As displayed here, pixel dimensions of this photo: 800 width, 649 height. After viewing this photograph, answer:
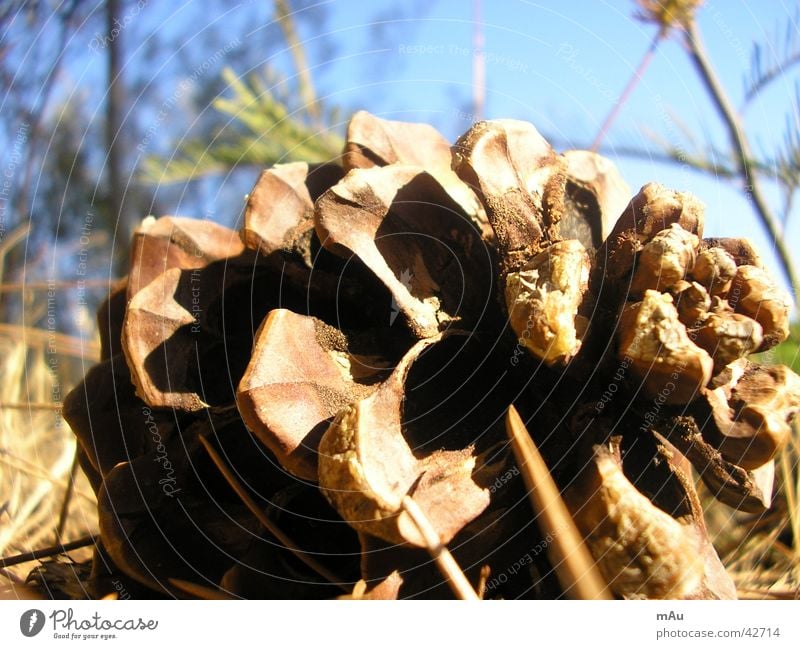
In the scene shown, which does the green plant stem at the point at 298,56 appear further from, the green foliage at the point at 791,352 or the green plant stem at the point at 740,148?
the green foliage at the point at 791,352

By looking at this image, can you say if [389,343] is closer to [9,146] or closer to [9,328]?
[9,146]

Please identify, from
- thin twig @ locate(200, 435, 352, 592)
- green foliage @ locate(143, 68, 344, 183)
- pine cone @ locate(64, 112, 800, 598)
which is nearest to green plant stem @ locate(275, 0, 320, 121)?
green foliage @ locate(143, 68, 344, 183)

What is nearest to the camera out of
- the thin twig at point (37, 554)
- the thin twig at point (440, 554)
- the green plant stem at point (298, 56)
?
the thin twig at point (440, 554)

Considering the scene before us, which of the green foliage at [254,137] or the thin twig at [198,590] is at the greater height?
the green foliage at [254,137]

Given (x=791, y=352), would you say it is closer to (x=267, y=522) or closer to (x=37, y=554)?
(x=267, y=522)

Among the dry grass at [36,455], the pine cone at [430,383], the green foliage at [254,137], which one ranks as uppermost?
the green foliage at [254,137]

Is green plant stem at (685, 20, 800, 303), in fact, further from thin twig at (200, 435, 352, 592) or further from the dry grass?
the dry grass
